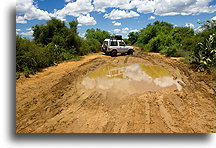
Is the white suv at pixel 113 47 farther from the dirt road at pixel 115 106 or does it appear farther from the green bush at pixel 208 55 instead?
the dirt road at pixel 115 106

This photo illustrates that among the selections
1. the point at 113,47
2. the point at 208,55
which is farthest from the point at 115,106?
the point at 113,47

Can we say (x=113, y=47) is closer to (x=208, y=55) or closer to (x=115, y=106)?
(x=208, y=55)

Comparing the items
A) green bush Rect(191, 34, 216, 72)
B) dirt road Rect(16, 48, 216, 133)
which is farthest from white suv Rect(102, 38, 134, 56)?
dirt road Rect(16, 48, 216, 133)

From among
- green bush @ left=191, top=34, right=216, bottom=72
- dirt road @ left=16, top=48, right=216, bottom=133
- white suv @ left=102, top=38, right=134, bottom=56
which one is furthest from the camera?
white suv @ left=102, top=38, right=134, bottom=56

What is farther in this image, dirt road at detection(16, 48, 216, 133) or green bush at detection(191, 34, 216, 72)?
green bush at detection(191, 34, 216, 72)

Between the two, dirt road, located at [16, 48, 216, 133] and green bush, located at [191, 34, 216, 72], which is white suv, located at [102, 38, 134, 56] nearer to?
green bush, located at [191, 34, 216, 72]

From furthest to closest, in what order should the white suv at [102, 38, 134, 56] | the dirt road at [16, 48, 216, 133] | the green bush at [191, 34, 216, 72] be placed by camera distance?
the white suv at [102, 38, 134, 56], the green bush at [191, 34, 216, 72], the dirt road at [16, 48, 216, 133]

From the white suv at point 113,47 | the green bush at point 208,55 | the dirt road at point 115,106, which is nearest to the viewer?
the dirt road at point 115,106

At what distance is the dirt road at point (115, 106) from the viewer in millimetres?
3311

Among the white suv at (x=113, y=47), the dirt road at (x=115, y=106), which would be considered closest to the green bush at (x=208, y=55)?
the dirt road at (x=115, y=106)

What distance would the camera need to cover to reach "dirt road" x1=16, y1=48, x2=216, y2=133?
130 inches

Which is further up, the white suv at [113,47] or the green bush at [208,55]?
the white suv at [113,47]
